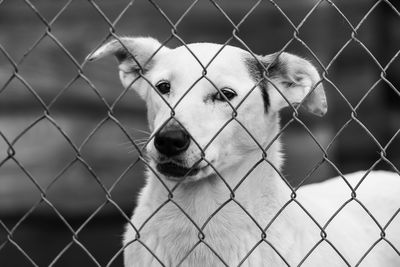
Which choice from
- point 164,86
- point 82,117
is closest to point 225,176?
point 164,86

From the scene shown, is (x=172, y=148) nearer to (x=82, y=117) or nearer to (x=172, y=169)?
(x=172, y=169)

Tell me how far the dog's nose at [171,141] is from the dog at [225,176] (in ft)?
0.05

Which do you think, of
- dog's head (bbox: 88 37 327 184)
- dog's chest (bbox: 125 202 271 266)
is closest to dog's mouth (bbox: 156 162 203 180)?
dog's head (bbox: 88 37 327 184)

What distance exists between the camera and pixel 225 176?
10.6 feet

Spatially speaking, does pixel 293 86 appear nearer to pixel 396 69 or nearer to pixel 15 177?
pixel 15 177

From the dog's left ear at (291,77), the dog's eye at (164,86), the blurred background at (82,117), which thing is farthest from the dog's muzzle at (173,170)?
the blurred background at (82,117)

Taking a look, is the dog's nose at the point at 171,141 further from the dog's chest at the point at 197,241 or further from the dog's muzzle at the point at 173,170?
the dog's chest at the point at 197,241

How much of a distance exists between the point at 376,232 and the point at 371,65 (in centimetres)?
344

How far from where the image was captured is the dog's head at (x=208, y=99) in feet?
9.36

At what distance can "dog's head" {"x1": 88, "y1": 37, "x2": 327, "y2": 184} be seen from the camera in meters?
2.85

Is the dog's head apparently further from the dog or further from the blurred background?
the blurred background

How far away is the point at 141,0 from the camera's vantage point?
617 cm

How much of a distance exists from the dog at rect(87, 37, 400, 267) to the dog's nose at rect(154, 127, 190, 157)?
16 mm

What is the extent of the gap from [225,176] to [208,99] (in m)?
0.39
